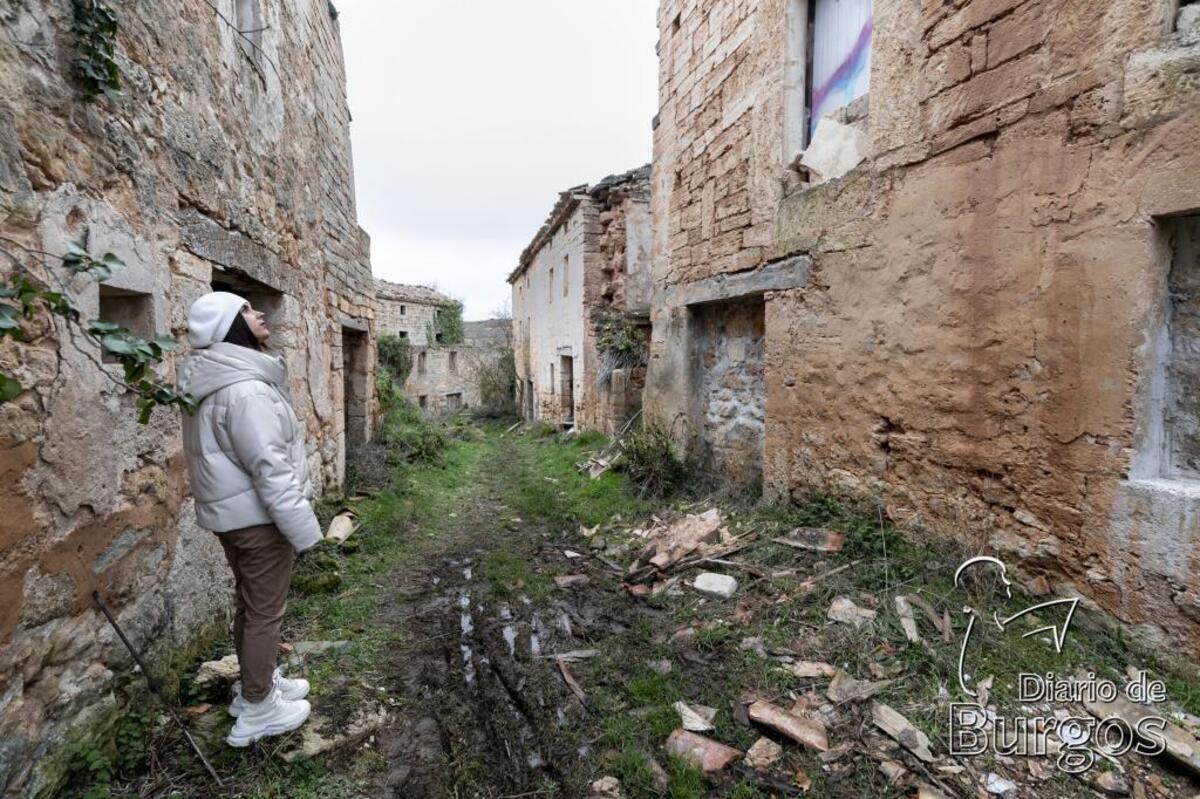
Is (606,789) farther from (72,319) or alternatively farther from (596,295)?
(596,295)

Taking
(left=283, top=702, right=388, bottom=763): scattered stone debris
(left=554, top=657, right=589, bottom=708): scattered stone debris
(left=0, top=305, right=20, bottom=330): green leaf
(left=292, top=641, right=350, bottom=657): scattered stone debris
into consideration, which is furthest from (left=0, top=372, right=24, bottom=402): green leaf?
(left=554, top=657, right=589, bottom=708): scattered stone debris

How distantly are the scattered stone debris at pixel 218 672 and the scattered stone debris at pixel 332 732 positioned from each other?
454 millimetres

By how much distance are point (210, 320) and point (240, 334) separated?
0.37 ft

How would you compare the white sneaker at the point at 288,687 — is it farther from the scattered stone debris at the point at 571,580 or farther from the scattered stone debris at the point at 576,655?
the scattered stone debris at the point at 571,580

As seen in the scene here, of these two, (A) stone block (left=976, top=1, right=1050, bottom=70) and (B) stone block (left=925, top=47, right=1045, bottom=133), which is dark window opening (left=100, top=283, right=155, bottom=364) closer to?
(B) stone block (left=925, top=47, right=1045, bottom=133)

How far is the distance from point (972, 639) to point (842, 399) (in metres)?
1.68

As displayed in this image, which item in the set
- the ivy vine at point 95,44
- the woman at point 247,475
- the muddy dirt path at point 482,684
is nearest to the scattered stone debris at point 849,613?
the muddy dirt path at point 482,684

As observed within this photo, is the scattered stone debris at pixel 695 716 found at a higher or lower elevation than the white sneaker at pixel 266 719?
lower

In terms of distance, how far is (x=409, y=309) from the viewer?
20.8 meters

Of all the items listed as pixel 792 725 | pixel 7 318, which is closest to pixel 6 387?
pixel 7 318

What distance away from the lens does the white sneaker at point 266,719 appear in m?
2.19

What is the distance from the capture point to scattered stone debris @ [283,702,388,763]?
2.22 meters

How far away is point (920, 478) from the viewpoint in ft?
11.0

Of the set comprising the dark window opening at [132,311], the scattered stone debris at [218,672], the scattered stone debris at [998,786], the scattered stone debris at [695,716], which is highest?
the dark window opening at [132,311]
